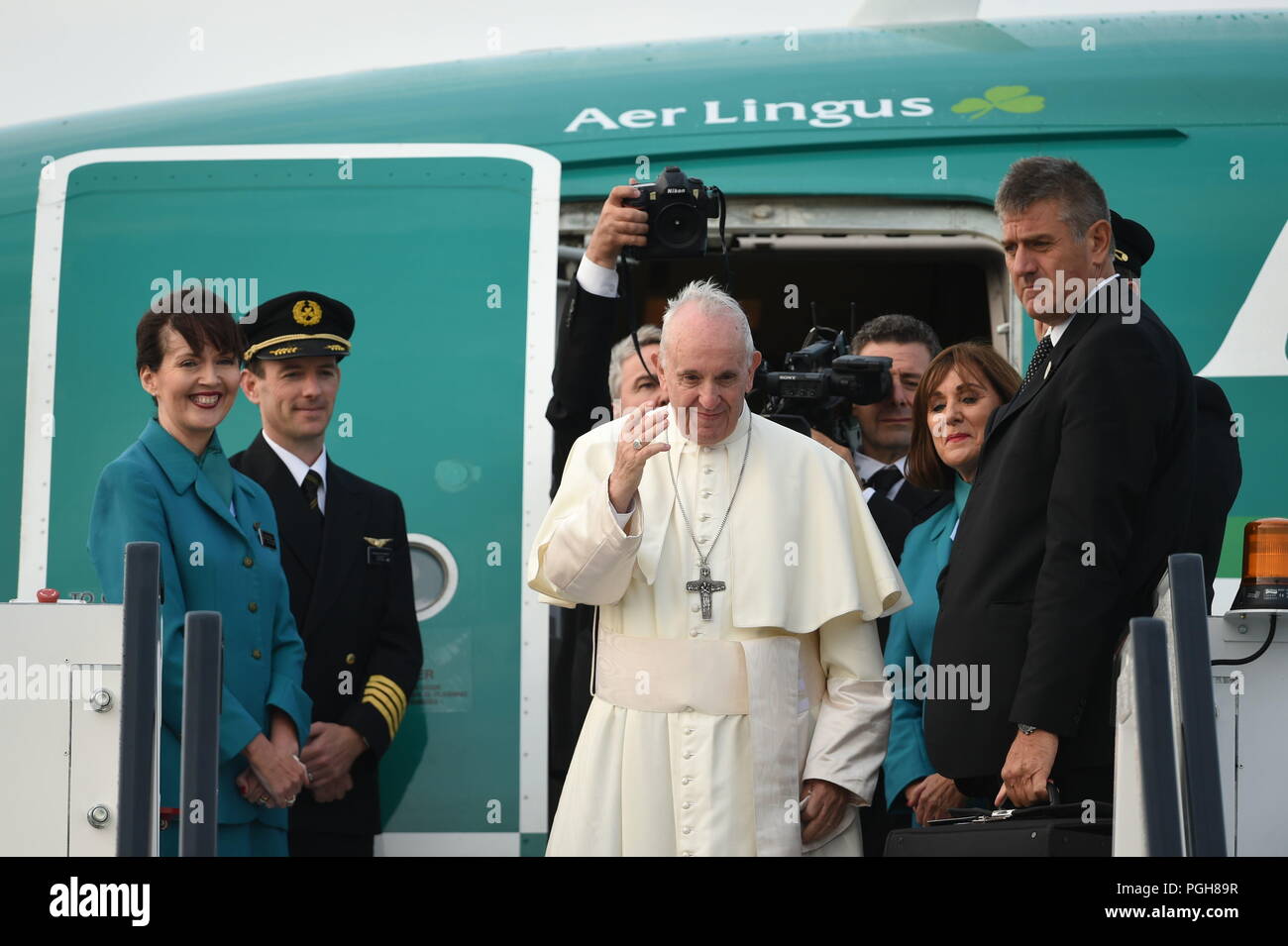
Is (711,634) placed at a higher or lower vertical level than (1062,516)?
lower

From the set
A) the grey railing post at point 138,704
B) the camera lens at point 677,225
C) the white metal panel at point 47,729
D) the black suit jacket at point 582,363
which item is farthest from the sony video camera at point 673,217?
the grey railing post at point 138,704

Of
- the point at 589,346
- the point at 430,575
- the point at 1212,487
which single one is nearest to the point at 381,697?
the point at 430,575

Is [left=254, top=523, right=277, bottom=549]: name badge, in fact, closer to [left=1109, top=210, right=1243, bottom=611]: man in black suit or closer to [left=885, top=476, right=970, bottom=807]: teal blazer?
[left=885, top=476, right=970, bottom=807]: teal blazer

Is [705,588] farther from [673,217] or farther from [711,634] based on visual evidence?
[673,217]

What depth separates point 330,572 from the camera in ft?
14.6

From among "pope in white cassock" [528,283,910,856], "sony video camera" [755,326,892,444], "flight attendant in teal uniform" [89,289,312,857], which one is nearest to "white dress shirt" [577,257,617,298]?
"sony video camera" [755,326,892,444]

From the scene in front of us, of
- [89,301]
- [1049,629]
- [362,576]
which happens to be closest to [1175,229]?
[1049,629]

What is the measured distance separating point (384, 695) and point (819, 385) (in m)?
1.58

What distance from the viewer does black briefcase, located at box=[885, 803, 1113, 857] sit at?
303 centimetres

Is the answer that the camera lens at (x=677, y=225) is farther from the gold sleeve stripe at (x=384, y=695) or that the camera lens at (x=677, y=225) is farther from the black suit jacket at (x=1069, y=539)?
the gold sleeve stripe at (x=384, y=695)

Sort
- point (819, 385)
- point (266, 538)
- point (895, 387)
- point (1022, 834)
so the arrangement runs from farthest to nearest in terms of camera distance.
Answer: point (895, 387) → point (819, 385) → point (266, 538) → point (1022, 834)

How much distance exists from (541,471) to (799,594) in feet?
4.81

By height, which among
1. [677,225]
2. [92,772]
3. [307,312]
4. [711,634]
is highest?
[677,225]
